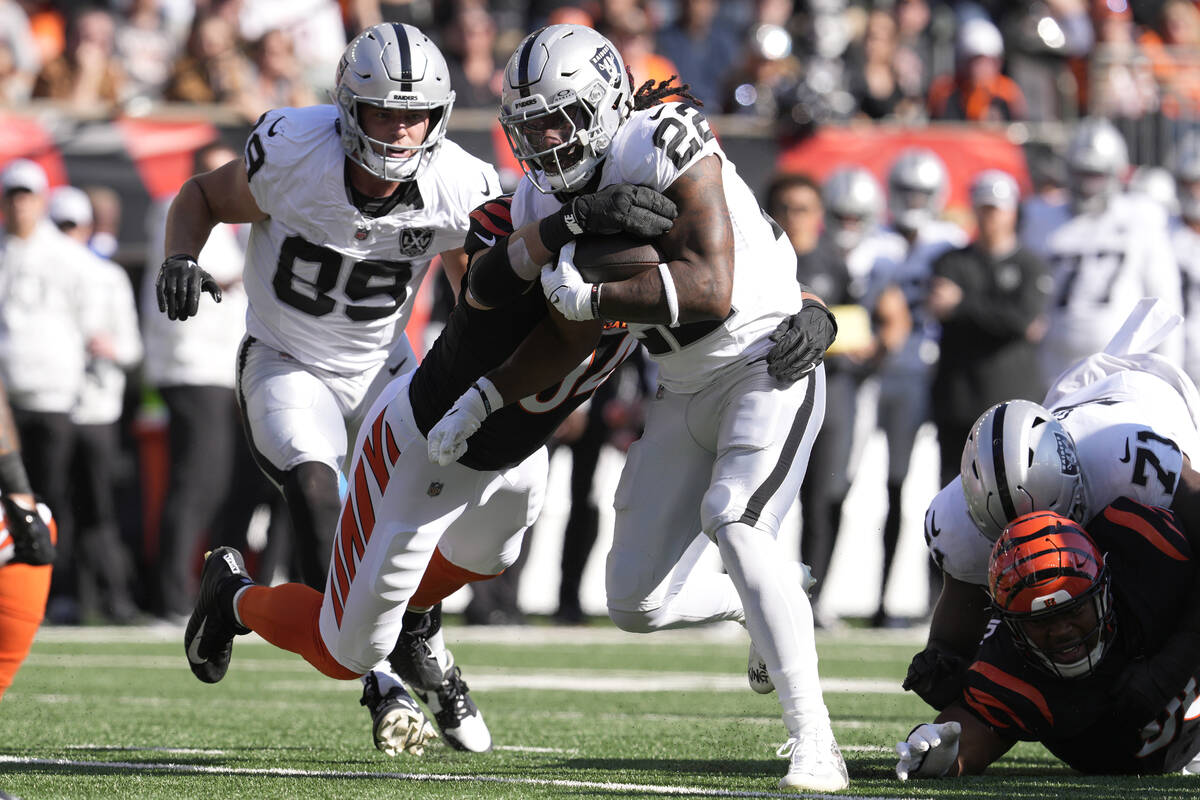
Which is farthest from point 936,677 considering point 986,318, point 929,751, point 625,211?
point 986,318

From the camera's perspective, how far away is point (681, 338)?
4.29 metres

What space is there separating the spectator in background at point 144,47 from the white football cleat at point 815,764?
7815mm

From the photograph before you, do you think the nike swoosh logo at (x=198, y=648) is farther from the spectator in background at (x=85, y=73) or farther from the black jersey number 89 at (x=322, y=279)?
the spectator in background at (x=85, y=73)

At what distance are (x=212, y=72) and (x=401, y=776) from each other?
660 centimetres

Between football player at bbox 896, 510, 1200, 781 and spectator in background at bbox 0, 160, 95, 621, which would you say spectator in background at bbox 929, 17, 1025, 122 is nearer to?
spectator in background at bbox 0, 160, 95, 621

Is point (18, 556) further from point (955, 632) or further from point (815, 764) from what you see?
point (955, 632)

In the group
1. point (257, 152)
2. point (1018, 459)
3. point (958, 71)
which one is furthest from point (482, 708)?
point (958, 71)

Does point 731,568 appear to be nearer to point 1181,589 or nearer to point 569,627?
point 1181,589

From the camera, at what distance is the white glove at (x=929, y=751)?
407 centimetres

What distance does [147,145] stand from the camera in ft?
30.9

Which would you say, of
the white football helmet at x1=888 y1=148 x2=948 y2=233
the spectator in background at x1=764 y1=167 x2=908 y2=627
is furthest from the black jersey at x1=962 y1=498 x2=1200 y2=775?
the white football helmet at x1=888 y1=148 x2=948 y2=233

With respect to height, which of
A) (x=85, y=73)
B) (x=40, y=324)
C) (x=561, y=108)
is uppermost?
(x=561, y=108)

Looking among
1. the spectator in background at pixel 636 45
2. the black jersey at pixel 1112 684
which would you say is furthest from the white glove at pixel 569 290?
the spectator in background at pixel 636 45

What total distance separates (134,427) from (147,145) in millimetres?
1595
